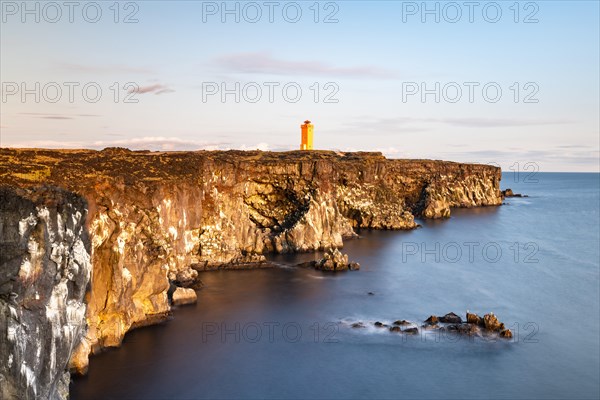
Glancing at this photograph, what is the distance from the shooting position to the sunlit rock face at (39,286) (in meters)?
16.7

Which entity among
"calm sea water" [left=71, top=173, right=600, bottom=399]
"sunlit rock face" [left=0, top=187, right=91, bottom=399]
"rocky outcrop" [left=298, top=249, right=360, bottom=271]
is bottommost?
"calm sea water" [left=71, top=173, right=600, bottom=399]

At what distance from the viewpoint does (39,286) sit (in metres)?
18.4

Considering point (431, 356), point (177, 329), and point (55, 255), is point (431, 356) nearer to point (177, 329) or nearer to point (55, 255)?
point (177, 329)

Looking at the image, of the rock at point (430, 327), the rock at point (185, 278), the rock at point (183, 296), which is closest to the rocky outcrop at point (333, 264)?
the rock at point (185, 278)

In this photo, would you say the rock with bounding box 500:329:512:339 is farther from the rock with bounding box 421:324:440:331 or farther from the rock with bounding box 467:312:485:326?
the rock with bounding box 421:324:440:331

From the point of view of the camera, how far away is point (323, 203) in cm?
7188

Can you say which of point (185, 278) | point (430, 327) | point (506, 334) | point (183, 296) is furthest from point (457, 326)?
point (185, 278)

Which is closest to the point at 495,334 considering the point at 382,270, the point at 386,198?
the point at 382,270

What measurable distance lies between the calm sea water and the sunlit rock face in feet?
30.7

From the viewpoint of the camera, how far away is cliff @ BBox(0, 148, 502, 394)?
18.9 m

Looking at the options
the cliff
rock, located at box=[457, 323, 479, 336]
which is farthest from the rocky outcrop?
rock, located at box=[457, 323, 479, 336]

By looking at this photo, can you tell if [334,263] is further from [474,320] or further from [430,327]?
[474,320]

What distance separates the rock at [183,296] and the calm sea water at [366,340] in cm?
79

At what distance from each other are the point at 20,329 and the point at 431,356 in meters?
25.7
